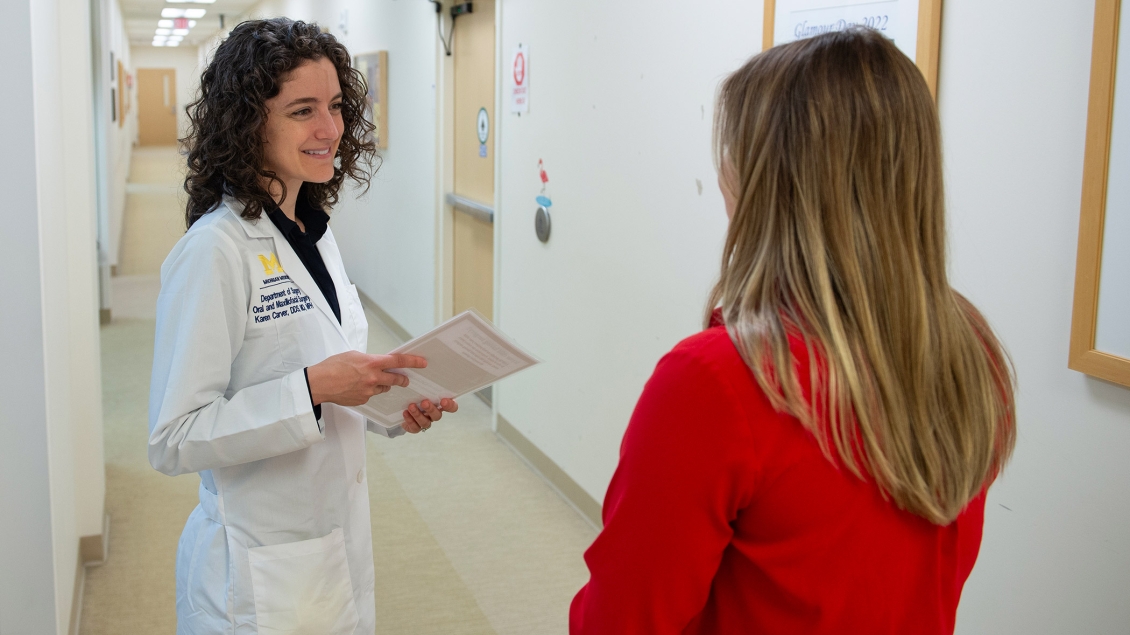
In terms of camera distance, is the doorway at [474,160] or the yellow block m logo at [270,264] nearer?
the yellow block m logo at [270,264]

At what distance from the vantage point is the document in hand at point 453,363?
4.41ft

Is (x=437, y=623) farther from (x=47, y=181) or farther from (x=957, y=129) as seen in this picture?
(x=957, y=129)

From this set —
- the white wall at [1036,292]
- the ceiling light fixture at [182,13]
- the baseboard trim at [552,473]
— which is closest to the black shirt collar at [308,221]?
the white wall at [1036,292]

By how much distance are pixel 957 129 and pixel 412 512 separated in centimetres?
243

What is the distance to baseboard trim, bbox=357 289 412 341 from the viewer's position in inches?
243

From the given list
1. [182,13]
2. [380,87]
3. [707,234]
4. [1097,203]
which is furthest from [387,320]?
[182,13]

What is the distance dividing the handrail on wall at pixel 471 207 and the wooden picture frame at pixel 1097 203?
3332 millimetres

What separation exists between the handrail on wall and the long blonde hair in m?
3.81

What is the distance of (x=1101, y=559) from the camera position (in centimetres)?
159

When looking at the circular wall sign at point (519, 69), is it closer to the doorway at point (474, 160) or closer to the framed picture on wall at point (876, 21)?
the doorway at point (474, 160)

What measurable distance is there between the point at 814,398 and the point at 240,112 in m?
1.06

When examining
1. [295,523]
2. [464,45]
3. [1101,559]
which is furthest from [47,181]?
[464,45]

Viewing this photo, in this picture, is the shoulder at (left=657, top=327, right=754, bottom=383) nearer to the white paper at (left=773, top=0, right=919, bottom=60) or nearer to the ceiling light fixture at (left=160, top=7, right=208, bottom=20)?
the white paper at (left=773, top=0, right=919, bottom=60)

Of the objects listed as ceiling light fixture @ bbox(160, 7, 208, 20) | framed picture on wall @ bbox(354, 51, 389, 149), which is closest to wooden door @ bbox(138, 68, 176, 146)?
ceiling light fixture @ bbox(160, 7, 208, 20)
